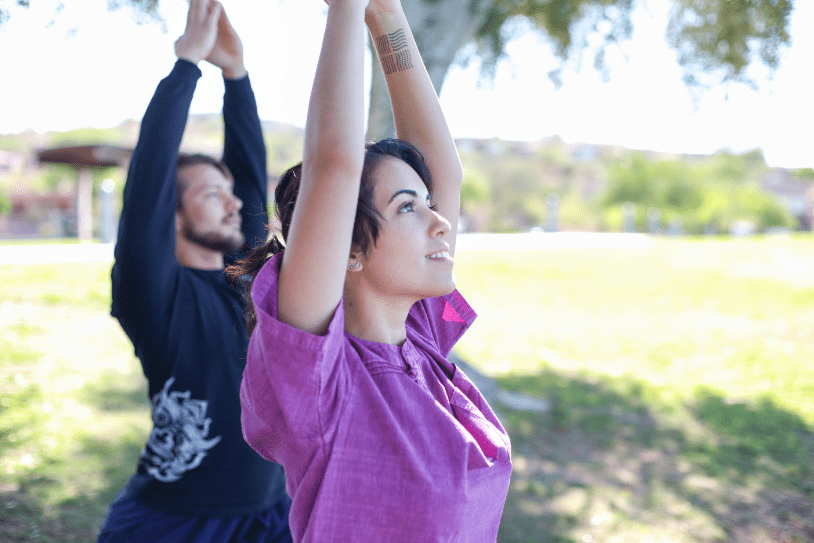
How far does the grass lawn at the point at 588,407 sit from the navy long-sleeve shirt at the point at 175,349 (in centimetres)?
207

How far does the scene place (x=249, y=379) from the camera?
1148mm

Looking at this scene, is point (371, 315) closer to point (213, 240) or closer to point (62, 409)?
point (213, 240)

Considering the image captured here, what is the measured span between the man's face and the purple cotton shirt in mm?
1087

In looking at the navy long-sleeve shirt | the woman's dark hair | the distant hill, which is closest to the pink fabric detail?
the woman's dark hair

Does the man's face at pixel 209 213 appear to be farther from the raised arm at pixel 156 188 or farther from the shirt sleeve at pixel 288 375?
the shirt sleeve at pixel 288 375

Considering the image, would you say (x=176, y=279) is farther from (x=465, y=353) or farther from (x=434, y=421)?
(x=465, y=353)

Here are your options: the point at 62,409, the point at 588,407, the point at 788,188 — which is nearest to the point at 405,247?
the point at 62,409

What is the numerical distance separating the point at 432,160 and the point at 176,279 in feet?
2.88

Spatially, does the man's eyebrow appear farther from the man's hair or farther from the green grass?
the green grass

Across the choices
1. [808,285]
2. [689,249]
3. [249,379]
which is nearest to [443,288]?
[249,379]

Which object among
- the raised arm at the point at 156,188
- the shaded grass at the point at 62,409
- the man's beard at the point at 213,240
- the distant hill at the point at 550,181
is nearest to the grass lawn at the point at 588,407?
the shaded grass at the point at 62,409

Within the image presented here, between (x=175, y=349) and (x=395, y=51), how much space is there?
104cm

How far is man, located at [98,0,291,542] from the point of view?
5.62 ft

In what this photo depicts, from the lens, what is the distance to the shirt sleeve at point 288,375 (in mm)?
1068
